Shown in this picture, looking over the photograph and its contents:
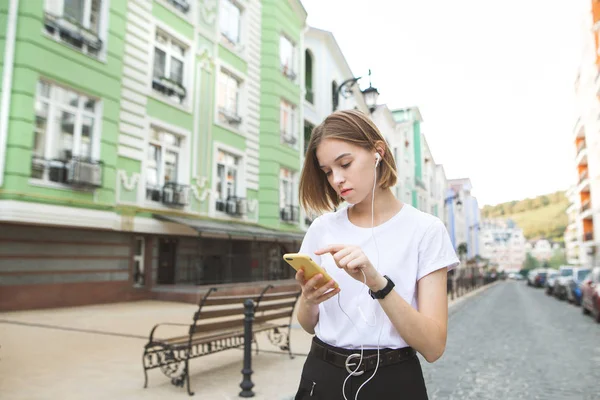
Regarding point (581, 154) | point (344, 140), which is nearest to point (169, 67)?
point (344, 140)

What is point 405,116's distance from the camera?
46594 millimetres

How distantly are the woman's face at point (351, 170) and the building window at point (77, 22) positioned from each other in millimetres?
12972

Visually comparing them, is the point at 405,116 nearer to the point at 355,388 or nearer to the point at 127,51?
the point at 127,51

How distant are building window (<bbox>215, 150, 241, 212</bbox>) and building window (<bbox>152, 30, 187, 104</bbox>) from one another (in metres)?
3.22

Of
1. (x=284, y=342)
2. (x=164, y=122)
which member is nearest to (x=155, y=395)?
(x=284, y=342)

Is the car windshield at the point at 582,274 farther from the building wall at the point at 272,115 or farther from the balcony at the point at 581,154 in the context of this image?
the balcony at the point at 581,154

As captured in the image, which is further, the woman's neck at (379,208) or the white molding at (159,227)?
the white molding at (159,227)

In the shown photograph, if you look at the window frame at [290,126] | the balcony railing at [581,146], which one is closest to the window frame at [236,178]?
the window frame at [290,126]

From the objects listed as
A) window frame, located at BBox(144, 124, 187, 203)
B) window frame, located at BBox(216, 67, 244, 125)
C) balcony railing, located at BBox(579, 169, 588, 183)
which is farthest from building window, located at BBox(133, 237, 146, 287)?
balcony railing, located at BBox(579, 169, 588, 183)

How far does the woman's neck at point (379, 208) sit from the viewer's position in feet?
5.62

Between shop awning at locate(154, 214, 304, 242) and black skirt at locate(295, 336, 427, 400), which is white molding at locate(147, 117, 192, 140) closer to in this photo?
shop awning at locate(154, 214, 304, 242)

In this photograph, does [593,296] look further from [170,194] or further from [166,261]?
[166,261]

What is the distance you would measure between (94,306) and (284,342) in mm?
7705

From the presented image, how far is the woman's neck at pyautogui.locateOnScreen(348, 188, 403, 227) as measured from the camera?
1712 millimetres
